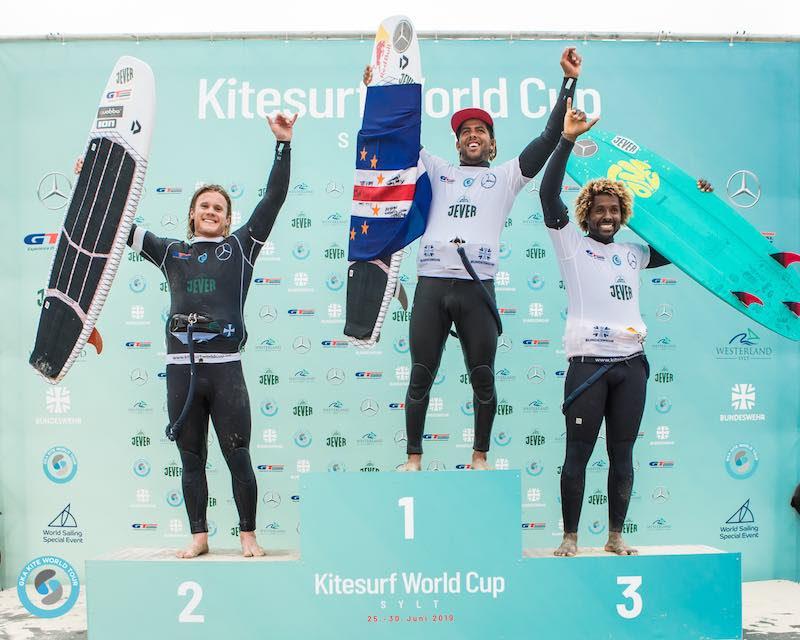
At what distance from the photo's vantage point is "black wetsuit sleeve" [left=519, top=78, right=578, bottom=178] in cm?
334

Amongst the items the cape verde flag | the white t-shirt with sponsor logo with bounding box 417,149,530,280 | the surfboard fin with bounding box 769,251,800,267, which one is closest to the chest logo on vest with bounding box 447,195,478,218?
the white t-shirt with sponsor logo with bounding box 417,149,530,280

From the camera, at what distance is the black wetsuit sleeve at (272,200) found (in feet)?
11.5

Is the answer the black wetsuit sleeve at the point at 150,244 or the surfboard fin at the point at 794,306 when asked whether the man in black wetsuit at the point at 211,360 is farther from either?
the surfboard fin at the point at 794,306

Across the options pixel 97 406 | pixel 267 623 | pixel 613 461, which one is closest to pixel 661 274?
pixel 613 461

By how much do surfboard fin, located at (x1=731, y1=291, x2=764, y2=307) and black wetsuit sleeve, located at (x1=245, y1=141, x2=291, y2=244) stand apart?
8.03 ft

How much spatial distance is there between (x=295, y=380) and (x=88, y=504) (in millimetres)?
1396

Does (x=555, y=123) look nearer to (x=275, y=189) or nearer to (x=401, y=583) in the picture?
(x=275, y=189)

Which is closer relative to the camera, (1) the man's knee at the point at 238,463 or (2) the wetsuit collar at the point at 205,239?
(1) the man's knee at the point at 238,463

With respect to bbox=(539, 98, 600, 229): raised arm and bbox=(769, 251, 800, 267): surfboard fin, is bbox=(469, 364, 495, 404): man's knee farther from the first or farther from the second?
bbox=(769, 251, 800, 267): surfboard fin

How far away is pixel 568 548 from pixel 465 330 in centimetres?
97

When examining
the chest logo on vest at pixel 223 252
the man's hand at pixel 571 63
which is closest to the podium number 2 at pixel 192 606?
the chest logo on vest at pixel 223 252

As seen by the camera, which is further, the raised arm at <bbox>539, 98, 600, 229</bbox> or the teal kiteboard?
the teal kiteboard

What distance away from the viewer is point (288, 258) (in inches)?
191

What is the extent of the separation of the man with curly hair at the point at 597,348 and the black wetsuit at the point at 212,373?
4.34 ft
